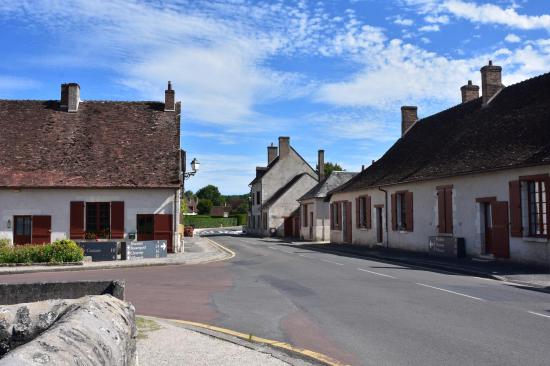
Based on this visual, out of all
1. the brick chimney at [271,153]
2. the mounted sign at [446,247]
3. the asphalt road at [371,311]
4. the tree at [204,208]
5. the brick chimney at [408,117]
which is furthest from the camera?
the tree at [204,208]

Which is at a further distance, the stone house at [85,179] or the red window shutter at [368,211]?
the red window shutter at [368,211]

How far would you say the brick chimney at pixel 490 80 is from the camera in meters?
26.0

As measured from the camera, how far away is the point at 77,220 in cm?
2583

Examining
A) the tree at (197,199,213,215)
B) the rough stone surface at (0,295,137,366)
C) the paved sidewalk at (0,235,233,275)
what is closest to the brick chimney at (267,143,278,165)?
the paved sidewalk at (0,235,233,275)

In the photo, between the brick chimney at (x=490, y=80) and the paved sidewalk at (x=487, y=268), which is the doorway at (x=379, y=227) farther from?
the brick chimney at (x=490, y=80)

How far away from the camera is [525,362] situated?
6.39 meters

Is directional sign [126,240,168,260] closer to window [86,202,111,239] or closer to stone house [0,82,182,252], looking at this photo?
stone house [0,82,182,252]

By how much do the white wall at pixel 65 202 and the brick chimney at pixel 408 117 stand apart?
1697 cm

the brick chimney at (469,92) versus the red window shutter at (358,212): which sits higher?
the brick chimney at (469,92)

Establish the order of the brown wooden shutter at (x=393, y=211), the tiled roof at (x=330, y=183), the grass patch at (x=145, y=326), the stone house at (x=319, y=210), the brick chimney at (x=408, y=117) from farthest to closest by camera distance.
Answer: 1. the tiled roof at (x=330, y=183)
2. the stone house at (x=319, y=210)
3. the brick chimney at (x=408, y=117)
4. the brown wooden shutter at (x=393, y=211)
5. the grass patch at (x=145, y=326)

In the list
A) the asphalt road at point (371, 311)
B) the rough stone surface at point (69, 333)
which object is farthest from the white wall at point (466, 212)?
the rough stone surface at point (69, 333)

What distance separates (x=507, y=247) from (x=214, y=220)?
73527mm

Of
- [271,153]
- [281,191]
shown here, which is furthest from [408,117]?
[271,153]

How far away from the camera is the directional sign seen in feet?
76.1
